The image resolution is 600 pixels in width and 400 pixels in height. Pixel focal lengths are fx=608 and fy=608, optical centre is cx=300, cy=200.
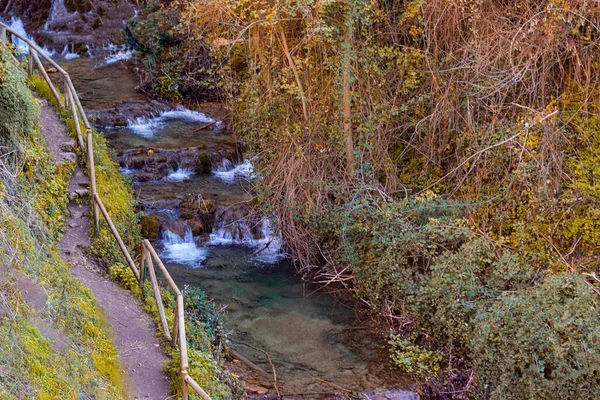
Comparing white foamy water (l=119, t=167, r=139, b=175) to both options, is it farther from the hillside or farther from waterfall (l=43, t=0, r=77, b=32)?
waterfall (l=43, t=0, r=77, b=32)

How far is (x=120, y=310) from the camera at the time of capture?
7.63 m

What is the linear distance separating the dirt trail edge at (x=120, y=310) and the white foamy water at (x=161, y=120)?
229 inches

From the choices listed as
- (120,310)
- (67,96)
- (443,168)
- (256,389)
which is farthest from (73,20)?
(256,389)

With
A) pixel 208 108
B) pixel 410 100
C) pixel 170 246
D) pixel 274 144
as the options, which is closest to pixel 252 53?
pixel 274 144

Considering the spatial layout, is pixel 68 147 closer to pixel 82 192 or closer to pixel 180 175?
pixel 82 192

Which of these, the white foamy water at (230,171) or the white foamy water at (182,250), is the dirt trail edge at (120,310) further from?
the white foamy water at (230,171)

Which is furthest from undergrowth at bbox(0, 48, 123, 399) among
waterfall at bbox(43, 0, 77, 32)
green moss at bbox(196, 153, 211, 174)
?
waterfall at bbox(43, 0, 77, 32)

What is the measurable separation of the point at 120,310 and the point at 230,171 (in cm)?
746

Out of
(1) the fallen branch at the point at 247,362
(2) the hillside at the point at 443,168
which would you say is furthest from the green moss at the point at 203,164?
(1) the fallen branch at the point at 247,362

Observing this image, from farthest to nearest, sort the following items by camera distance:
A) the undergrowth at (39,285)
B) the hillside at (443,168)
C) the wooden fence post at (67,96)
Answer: the wooden fence post at (67,96), the hillside at (443,168), the undergrowth at (39,285)

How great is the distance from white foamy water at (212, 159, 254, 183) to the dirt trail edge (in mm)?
4468

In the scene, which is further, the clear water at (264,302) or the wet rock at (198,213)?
the wet rock at (198,213)

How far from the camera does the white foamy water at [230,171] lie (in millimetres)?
14398

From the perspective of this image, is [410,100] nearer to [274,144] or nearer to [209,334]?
[274,144]
